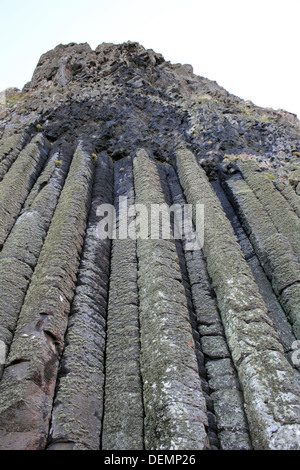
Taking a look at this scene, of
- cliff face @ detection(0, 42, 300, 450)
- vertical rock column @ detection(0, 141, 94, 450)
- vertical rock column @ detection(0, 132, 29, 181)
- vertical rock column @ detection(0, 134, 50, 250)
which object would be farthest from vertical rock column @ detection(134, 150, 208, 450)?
vertical rock column @ detection(0, 132, 29, 181)

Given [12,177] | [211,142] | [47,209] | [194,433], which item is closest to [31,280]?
[47,209]

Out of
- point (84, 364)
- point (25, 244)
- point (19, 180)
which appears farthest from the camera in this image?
point (19, 180)

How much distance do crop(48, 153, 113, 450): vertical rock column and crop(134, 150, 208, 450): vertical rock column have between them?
24.5 inches

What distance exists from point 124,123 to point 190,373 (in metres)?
10.3

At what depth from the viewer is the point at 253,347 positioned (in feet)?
15.6

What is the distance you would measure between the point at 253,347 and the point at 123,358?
177 centimetres

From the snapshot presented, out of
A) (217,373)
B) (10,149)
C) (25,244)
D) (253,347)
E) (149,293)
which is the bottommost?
(217,373)

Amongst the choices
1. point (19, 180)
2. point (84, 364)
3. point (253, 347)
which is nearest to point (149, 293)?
point (84, 364)

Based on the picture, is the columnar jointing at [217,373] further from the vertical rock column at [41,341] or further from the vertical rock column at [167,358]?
the vertical rock column at [41,341]

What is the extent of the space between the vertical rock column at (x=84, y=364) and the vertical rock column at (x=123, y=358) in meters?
0.11

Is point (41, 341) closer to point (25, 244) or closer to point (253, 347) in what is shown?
point (25, 244)

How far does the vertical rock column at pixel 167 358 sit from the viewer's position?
3822 mm

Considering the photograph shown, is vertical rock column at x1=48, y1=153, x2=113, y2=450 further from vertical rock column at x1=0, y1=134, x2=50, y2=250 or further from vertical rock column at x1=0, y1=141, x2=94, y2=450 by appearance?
vertical rock column at x1=0, y1=134, x2=50, y2=250

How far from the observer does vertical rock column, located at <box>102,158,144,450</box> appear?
13.3ft
